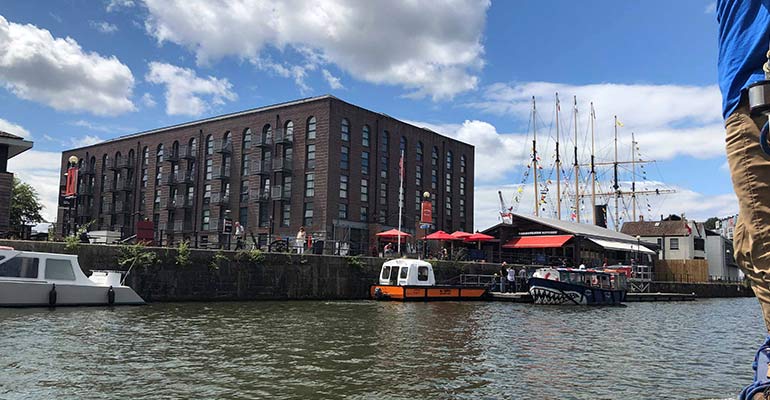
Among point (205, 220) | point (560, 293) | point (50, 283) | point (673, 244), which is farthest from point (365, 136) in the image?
point (673, 244)

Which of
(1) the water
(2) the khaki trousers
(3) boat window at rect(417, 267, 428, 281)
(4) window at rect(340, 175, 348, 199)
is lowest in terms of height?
(1) the water

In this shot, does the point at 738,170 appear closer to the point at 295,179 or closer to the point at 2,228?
the point at 2,228

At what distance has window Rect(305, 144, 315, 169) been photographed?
50594 mm

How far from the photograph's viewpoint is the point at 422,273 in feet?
109

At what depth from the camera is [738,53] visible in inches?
111

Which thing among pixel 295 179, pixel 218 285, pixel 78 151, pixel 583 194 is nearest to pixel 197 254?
pixel 218 285

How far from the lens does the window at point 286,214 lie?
51156 millimetres

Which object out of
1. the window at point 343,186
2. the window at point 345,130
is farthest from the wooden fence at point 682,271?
the window at point 345,130

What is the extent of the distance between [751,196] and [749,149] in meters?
0.21

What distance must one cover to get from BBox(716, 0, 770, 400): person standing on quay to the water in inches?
269

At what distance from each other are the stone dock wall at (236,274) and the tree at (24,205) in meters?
41.3

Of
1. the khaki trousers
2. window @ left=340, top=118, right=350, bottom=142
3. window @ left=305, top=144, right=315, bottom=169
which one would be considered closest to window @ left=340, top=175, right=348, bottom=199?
window @ left=305, top=144, right=315, bottom=169

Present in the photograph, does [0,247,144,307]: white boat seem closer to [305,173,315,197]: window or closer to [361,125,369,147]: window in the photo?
[305,173,315,197]: window

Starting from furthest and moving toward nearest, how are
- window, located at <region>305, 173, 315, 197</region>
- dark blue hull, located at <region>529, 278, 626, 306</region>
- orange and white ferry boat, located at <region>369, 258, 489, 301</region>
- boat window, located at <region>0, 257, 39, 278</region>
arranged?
window, located at <region>305, 173, 315, 197</region> < dark blue hull, located at <region>529, 278, 626, 306</region> < orange and white ferry boat, located at <region>369, 258, 489, 301</region> < boat window, located at <region>0, 257, 39, 278</region>
